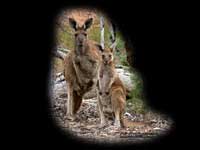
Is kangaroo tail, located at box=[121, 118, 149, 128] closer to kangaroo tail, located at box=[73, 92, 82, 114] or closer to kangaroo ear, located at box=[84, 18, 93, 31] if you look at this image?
→ kangaroo tail, located at box=[73, 92, 82, 114]

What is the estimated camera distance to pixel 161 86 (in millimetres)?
2842

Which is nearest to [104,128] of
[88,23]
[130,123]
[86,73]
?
[130,123]

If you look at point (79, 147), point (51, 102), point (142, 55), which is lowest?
point (79, 147)

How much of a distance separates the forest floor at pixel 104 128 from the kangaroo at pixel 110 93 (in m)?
0.03

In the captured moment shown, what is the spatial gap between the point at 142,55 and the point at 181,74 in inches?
7.1

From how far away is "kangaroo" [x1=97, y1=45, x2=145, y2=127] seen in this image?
112 inches

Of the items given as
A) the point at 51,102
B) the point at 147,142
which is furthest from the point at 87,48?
the point at 147,142

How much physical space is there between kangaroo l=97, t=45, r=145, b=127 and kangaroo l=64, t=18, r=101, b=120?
3cm

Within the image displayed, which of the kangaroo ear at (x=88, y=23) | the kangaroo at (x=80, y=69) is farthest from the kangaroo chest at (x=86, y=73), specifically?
the kangaroo ear at (x=88, y=23)

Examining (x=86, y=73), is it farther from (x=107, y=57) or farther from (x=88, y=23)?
(x=88, y=23)

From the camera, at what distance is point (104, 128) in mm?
2861

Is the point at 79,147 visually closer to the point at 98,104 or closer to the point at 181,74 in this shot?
the point at 98,104

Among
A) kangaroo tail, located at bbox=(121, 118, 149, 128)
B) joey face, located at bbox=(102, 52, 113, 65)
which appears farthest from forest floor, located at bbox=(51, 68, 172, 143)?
joey face, located at bbox=(102, 52, 113, 65)

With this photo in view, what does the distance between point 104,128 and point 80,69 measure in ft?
0.86
